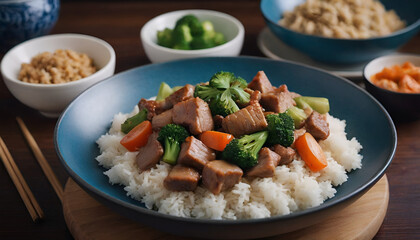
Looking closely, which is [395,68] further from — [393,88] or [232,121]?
[232,121]

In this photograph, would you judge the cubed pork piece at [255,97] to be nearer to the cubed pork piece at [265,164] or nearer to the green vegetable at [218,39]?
the cubed pork piece at [265,164]

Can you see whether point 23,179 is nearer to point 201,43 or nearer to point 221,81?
point 221,81

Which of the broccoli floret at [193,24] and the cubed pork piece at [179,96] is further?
the broccoli floret at [193,24]

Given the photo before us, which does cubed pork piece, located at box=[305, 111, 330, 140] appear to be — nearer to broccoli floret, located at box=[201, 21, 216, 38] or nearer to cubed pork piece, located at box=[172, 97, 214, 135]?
cubed pork piece, located at box=[172, 97, 214, 135]

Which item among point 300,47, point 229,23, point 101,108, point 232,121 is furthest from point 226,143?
point 229,23

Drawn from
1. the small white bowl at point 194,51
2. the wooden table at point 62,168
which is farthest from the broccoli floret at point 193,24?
the wooden table at point 62,168
